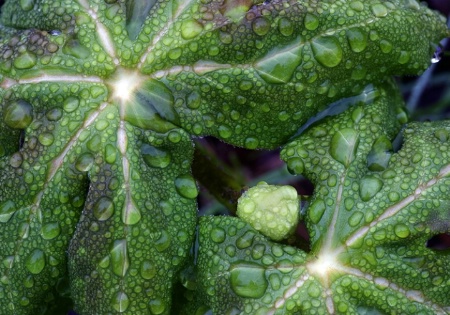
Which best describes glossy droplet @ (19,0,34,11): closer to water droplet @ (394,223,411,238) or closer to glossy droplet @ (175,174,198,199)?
glossy droplet @ (175,174,198,199)

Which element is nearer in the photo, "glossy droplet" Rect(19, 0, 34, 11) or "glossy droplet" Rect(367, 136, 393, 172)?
"glossy droplet" Rect(367, 136, 393, 172)

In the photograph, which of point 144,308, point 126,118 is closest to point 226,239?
point 144,308

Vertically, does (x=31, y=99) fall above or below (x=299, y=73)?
above

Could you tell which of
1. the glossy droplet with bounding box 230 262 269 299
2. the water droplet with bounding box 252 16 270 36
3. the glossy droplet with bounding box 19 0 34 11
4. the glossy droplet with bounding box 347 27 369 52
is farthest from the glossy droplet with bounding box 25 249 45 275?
the glossy droplet with bounding box 347 27 369 52

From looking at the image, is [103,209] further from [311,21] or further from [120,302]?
[311,21]

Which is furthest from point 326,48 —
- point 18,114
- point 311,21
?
point 18,114

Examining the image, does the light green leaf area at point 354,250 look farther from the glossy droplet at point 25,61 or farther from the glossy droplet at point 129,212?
the glossy droplet at point 25,61

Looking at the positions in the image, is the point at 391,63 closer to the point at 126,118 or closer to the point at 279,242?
the point at 279,242
